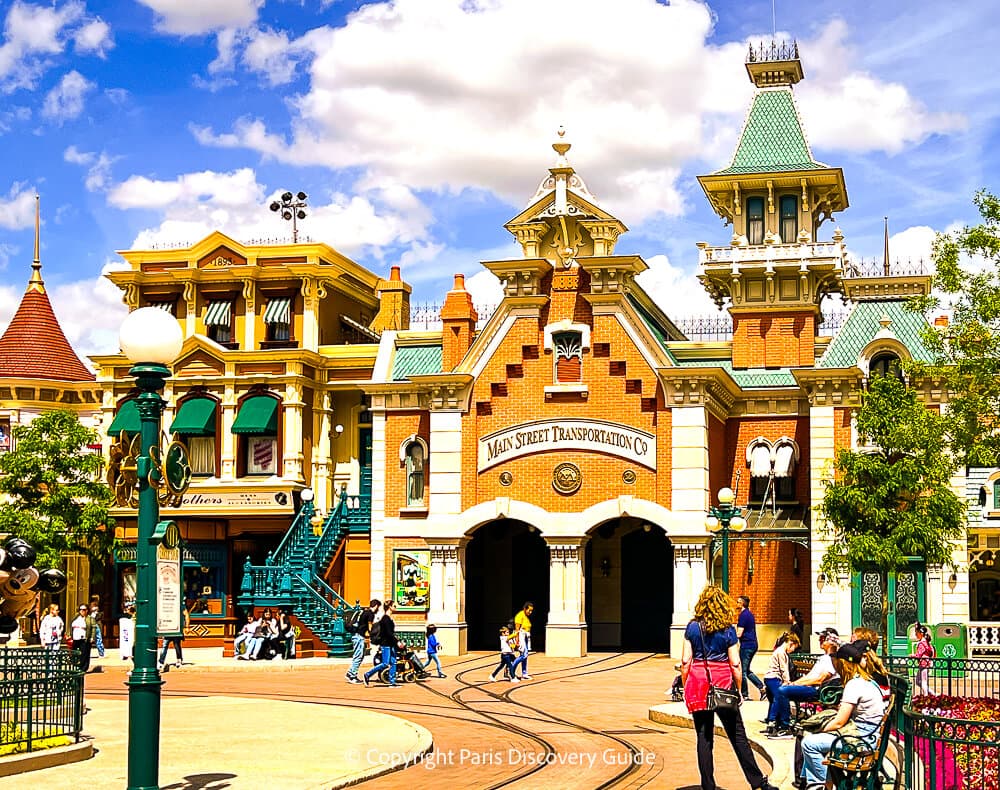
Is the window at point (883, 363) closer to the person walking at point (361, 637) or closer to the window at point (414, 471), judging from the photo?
the window at point (414, 471)

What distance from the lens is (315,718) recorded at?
21625 mm

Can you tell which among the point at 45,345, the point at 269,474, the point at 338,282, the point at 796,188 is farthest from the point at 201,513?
the point at 796,188

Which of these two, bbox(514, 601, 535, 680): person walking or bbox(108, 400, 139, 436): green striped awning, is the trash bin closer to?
bbox(514, 601, 535, 680): person walking

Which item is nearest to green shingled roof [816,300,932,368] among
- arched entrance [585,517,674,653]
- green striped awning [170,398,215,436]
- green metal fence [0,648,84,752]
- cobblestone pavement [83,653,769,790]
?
arched entrance [585,517,674,653]

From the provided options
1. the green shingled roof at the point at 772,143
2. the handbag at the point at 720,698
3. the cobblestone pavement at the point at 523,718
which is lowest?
the cobblestone pavement at the point at 523,718

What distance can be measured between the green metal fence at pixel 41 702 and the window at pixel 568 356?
21.5 m

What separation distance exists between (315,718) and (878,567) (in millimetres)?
16036

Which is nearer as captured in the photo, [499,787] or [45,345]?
[499,787]

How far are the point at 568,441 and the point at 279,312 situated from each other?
13197 millimetres

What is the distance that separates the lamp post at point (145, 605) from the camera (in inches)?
521

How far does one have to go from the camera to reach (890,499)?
33344 mm

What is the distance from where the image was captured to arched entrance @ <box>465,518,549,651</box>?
42.2 m

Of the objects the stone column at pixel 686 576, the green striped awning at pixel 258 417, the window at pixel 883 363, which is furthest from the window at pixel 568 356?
the green striped awning at pixel 258 417

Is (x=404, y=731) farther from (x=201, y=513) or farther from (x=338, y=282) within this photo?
(x=338, y=282)
